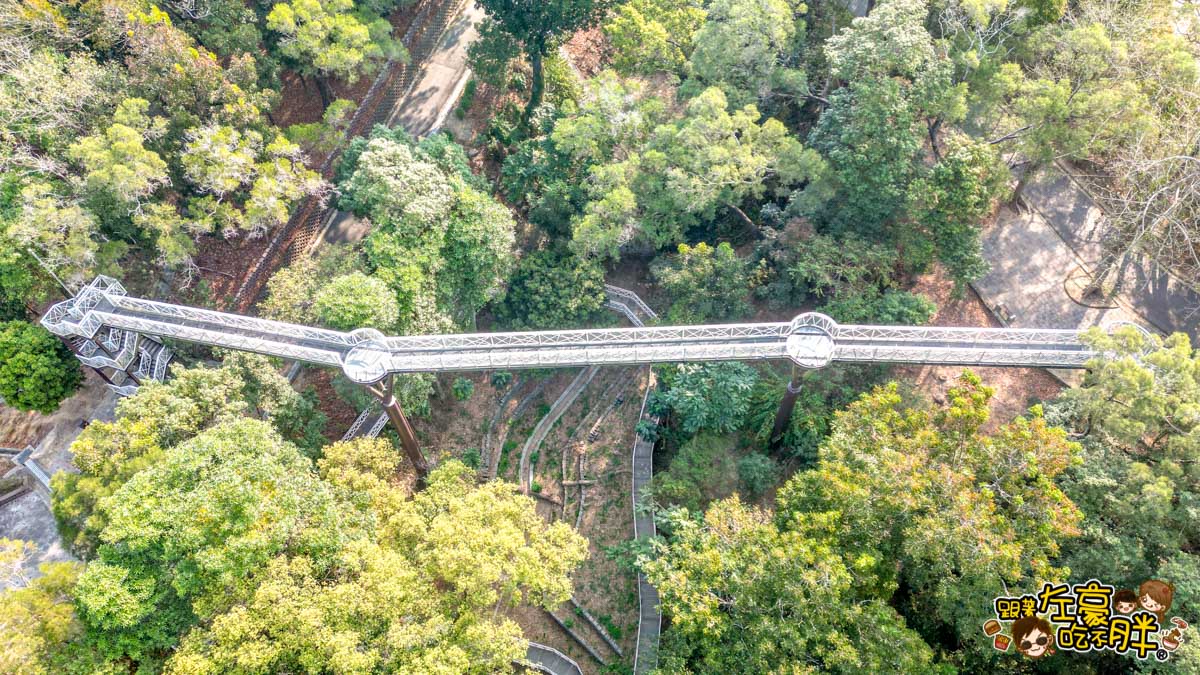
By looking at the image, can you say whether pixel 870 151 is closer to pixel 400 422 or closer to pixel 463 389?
pixel 463 389

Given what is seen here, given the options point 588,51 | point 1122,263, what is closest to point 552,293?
point 588,51

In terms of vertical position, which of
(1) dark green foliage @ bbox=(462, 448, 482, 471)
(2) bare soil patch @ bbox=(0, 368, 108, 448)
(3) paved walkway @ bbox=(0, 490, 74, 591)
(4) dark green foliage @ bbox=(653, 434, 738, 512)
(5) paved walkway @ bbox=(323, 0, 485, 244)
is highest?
(5) paved walkway @ bbox=(323, 0, 485, 244)

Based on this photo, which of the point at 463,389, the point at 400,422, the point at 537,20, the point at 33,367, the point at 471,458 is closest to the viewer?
the point at 400,422

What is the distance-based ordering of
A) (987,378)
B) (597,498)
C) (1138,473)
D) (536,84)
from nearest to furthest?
(1138,473) < (987,378) < (597,498) < (536,84)

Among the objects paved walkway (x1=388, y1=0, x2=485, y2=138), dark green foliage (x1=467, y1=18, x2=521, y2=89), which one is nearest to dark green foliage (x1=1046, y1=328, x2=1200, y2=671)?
dark green foliage (x1=467, y1=18, x2=521, y2=89)

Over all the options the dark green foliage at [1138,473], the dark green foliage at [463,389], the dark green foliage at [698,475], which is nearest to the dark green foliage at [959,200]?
the dark green foliage at [1138,473]

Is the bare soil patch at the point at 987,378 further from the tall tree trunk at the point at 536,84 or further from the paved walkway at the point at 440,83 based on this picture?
the paved walkway at the point at 440,83

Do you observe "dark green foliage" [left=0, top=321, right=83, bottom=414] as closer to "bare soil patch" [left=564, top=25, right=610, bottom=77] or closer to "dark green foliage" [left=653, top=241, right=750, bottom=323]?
"dark green foliage" [left=653, top=241, right=750, bottom=323]
